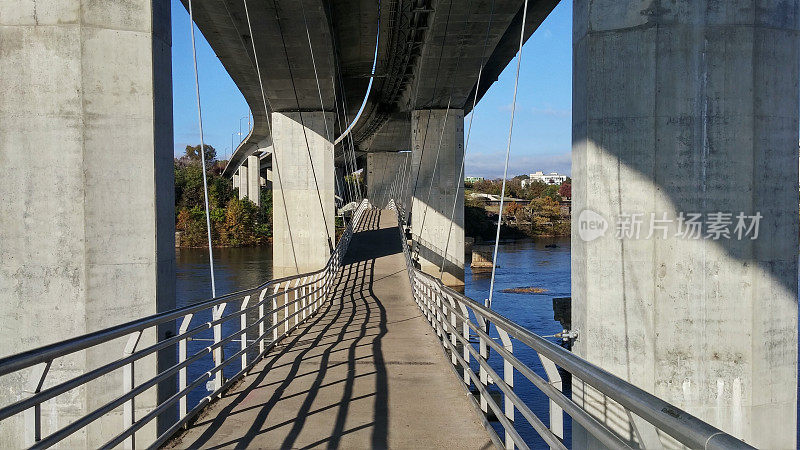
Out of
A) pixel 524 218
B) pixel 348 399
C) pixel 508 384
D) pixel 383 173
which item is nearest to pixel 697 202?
pixel 508 384

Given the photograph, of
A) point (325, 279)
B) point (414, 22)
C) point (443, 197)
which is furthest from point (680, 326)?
point (443, 197)

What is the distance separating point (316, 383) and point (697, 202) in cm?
465

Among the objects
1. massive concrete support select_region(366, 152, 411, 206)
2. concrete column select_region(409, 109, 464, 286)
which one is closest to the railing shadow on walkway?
concrete column select_region(409, 109, 464, 286)

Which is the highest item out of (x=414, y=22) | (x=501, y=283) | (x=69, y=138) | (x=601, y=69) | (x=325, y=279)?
(x=414, y=22)

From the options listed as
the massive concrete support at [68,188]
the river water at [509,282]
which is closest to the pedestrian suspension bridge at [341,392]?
the massive concrete support at [68,188]

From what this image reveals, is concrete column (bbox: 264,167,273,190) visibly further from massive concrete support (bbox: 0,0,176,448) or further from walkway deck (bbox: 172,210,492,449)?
massive concrete support (bbox: 0,0,176,448)

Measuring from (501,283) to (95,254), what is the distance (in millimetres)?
40468

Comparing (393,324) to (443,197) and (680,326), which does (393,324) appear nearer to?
(680,326)

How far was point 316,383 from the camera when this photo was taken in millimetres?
7824

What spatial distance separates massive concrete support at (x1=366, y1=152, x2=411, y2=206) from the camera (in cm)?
7538

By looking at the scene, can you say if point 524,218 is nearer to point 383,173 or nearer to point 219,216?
point 383,173

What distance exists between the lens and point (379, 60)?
32.6m

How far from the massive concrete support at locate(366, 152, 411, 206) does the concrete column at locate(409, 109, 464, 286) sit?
133 ft

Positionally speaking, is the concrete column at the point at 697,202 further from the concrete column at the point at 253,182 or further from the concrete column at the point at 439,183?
the concrete column at the point at 253,182
